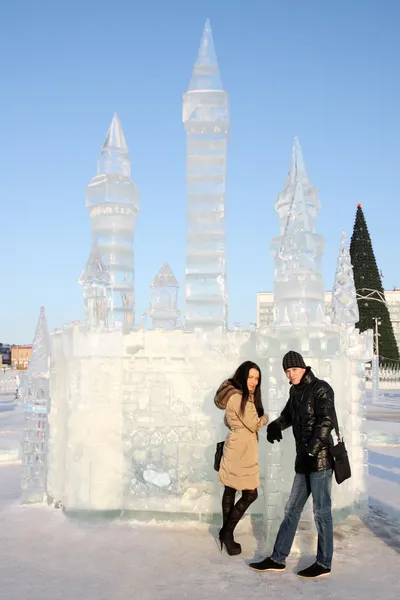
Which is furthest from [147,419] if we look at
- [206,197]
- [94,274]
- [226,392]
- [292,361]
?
[206,197]

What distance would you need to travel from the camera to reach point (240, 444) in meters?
5.15

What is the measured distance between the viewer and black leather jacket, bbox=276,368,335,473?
446 cm

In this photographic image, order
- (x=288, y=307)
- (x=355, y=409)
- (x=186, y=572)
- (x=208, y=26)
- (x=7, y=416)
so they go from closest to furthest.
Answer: (x=186, y=572), (x=288, y=307), (x=355, y=409), (x=208, y=26), (x=7, y=416)

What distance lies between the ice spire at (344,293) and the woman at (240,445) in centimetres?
290

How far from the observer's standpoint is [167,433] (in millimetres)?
6418

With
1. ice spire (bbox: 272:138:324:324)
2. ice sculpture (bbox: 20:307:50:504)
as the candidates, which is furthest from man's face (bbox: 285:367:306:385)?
ice sculpture (bbox: 20:307:50:504)

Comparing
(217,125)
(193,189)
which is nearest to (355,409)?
(193,189)

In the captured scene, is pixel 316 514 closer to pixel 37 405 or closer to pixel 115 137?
pixel 37 405

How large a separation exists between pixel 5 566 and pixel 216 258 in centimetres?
495

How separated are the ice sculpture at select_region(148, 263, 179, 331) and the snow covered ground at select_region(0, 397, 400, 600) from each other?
373cm

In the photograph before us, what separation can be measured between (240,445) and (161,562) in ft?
3.95

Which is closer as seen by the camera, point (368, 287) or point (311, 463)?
point (311, 463)

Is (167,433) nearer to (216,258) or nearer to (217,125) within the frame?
(216,258)

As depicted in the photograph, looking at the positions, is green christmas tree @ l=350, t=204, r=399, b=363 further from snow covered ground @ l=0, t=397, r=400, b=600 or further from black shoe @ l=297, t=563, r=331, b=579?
black shoe @ l=297, t=563, r=331, b=579
